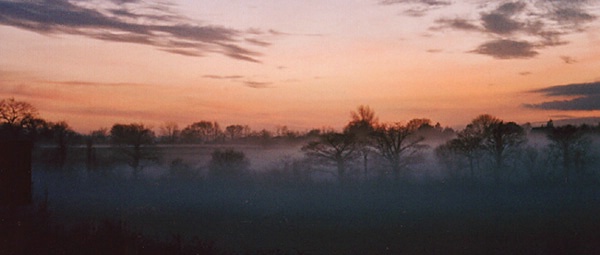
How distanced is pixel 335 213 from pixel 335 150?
25.5 meters

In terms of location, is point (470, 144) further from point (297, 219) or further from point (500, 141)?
point (297, 219)

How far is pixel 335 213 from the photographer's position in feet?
206

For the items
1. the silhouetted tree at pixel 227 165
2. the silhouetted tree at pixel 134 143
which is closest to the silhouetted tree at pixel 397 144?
the silhouetted tree at pixel 227 165

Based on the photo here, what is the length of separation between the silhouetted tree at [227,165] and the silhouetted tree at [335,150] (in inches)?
646

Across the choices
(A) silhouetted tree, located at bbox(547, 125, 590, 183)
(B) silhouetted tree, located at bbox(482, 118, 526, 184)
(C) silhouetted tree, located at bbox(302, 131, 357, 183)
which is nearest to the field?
(C) silhouetted tree, located at bbox(302, 131, 357, 183)

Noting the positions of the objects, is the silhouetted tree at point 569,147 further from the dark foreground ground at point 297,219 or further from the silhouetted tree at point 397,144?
the silhouetted tree at point 397,144

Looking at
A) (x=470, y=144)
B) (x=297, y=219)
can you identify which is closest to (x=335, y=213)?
(x=297, y=219)

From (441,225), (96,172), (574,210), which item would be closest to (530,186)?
(574,210)

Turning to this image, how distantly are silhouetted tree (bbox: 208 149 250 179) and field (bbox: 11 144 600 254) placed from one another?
324 cm

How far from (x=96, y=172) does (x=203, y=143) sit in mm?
60095

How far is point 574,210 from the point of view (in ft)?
195

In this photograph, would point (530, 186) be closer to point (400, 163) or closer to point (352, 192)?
point (400, 163)

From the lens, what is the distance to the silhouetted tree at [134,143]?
316ft

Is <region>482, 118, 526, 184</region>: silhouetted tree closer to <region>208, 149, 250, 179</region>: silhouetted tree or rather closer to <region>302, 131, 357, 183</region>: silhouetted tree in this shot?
<region>302, 131, 357, 183</region>: silhouetted tree
